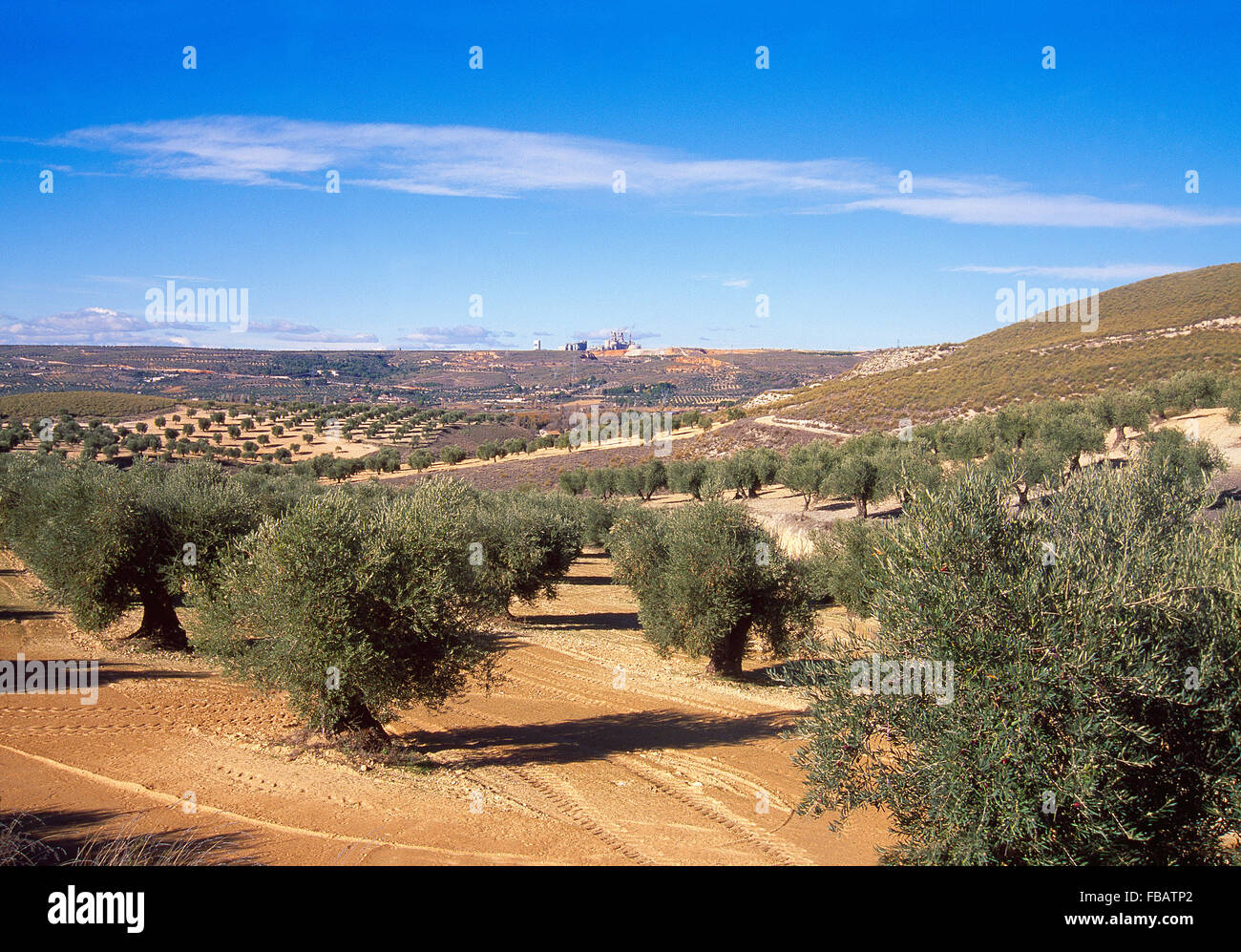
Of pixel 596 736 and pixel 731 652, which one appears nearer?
pixel 596 736

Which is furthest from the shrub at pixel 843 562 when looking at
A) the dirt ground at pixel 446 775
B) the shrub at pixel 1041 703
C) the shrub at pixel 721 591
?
the shrub at pixel 1041 703

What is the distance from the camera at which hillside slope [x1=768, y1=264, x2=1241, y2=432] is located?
2761 inches

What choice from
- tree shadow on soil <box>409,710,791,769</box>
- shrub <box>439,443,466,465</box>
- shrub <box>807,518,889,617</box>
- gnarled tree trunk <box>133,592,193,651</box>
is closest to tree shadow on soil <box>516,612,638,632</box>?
shrub <box>807,518,889,617</box>

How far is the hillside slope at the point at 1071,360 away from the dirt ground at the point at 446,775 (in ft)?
205

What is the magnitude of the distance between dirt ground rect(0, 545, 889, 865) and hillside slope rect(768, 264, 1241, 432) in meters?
62.6

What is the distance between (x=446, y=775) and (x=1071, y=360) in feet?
271

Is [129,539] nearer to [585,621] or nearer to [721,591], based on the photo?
[721,591]

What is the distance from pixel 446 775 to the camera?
1318 cm

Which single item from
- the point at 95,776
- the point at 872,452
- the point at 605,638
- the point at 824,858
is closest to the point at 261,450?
the point at 872,452

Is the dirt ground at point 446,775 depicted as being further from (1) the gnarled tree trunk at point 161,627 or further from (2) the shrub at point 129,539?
(2) the shrub at point 129,539

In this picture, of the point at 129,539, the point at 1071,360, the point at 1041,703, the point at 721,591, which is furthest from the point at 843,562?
the point at 1071,360
